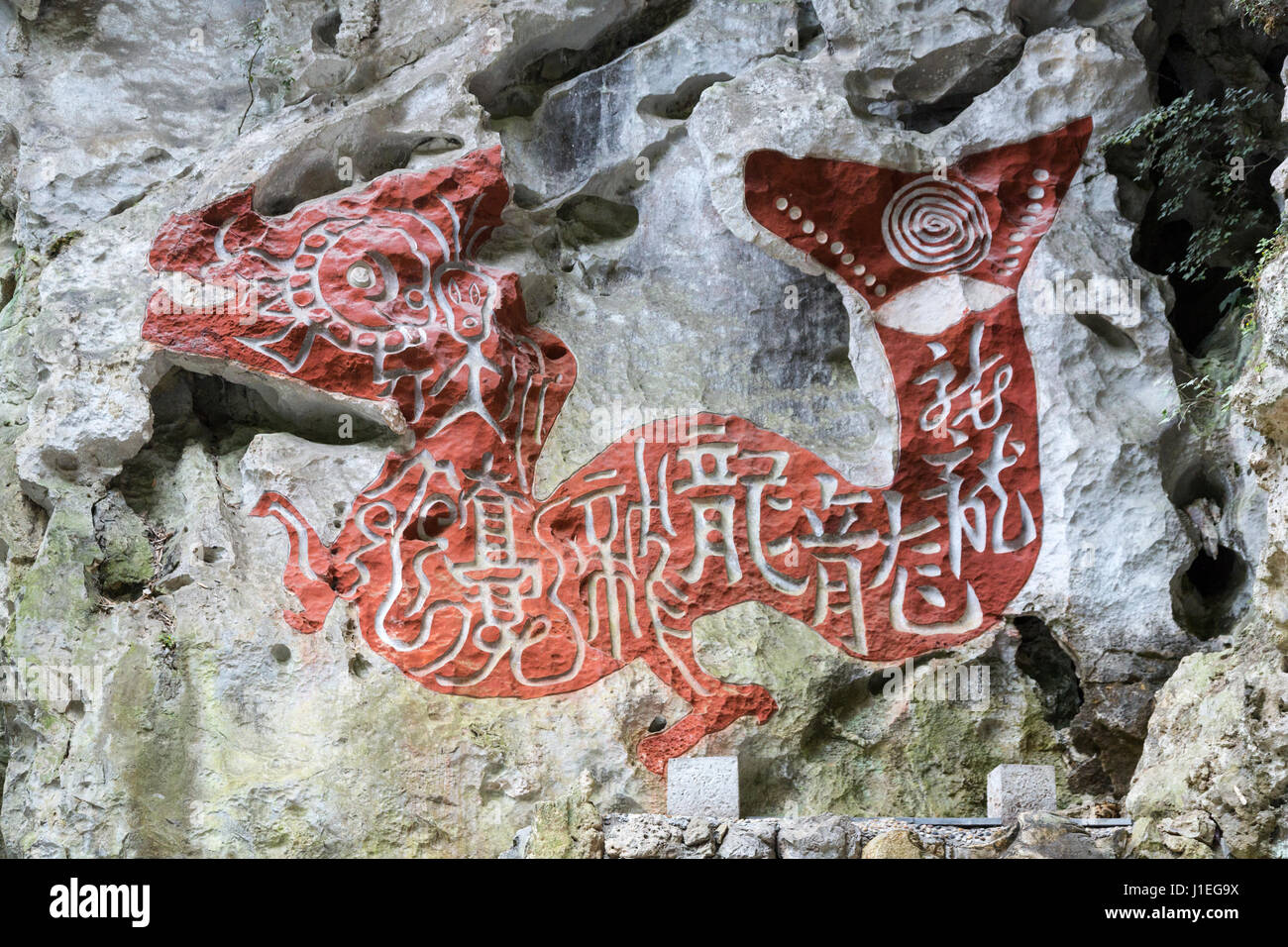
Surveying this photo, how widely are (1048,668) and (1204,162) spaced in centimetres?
283

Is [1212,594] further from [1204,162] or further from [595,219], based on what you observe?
[595,219]

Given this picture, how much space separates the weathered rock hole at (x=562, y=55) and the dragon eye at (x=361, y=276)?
4.52 feet

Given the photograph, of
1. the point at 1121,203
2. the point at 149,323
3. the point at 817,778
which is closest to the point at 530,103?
the point at 149,323

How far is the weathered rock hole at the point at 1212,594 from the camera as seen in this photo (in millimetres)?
6535

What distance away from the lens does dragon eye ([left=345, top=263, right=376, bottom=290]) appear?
700cm

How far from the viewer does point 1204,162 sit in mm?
7316

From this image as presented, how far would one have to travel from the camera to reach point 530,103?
26.3ft

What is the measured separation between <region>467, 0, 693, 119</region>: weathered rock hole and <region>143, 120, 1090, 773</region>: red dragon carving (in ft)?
2.59

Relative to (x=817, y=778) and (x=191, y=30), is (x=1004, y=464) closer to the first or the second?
(x=817, y=778)
